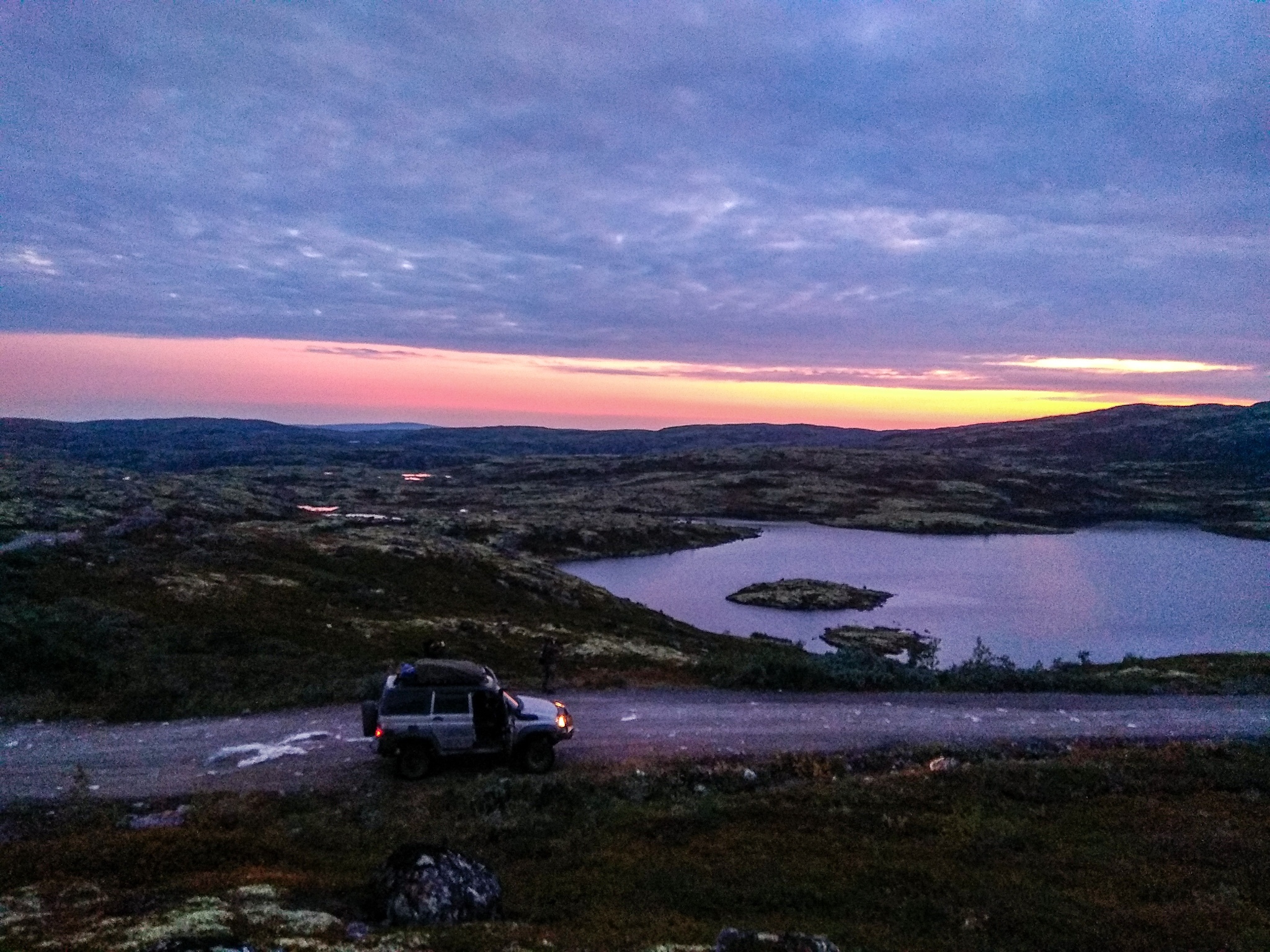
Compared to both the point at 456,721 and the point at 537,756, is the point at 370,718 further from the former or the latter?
the point at 537,756

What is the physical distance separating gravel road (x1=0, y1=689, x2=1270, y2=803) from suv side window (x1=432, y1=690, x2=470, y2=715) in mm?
2441

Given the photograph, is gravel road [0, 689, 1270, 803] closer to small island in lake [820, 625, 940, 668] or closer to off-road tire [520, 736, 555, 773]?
off-road tire [520, 736, 555, 773]

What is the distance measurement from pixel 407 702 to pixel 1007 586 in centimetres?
9305

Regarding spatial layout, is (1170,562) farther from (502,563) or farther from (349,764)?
(349,764)

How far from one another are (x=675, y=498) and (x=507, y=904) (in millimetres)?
177763

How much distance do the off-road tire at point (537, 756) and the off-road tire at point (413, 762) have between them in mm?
2412

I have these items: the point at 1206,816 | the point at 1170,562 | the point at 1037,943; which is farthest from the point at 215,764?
the point at 1170,562

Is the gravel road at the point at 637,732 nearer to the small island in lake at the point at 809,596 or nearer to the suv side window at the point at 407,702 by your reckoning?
the suv side window at the point at 407,702

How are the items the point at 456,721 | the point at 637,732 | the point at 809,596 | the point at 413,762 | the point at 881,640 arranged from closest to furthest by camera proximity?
the point at 413,762 < the point at 456,721 < the point at 637,732 < the point at 881,640 < the point at 809,596

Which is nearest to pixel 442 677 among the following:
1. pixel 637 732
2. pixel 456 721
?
pixel 456 721

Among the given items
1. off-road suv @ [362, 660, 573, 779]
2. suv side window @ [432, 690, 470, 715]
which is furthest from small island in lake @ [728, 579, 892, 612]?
suv side window @ [432, 690, 470, 715]

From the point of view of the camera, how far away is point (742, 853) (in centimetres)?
1568

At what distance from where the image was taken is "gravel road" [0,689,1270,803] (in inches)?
790

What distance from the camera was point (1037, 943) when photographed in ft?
40.8
